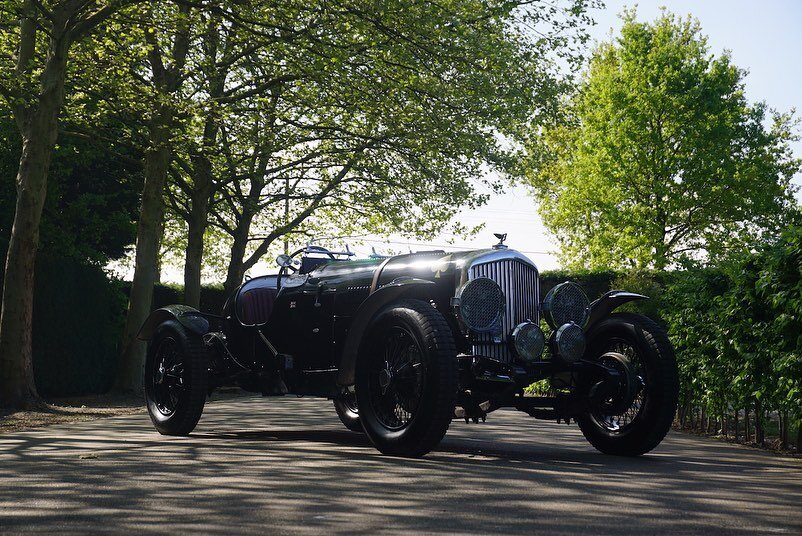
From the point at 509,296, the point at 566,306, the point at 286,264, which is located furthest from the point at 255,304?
the point at 566,306

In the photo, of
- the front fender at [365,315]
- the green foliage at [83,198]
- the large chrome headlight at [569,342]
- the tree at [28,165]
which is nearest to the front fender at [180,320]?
the front fender at [365,315]

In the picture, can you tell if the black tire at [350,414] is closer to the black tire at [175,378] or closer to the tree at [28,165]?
the black tire at [175,378]

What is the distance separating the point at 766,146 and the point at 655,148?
5116 millimetres

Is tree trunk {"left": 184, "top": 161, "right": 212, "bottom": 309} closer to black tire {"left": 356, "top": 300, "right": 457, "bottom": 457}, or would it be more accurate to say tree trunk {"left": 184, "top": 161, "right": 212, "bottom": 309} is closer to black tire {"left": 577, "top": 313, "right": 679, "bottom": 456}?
black tire {"left": 356, "top": 300, "right": 457, "bottom": 457}

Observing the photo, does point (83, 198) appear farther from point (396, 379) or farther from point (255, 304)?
point (396, 379)

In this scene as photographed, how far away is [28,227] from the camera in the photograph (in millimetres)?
15141

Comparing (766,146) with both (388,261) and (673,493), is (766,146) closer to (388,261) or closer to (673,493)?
(388,261)

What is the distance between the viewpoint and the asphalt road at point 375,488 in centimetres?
480

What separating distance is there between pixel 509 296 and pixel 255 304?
10.6 feet

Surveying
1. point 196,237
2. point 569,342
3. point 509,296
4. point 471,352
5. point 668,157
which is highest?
point 668,157

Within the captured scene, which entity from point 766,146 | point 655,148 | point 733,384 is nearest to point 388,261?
point 733,384

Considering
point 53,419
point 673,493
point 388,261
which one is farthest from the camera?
point 53,419

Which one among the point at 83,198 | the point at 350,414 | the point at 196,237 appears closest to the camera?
the point at 350,414

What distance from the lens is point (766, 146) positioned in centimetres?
3581
